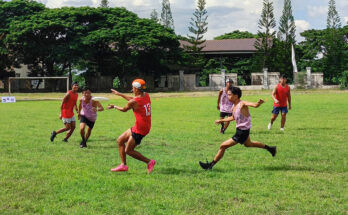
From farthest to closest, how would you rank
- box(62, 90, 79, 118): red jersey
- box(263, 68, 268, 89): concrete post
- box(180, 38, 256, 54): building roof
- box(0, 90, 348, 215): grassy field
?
box(180, 38, 256, 54): building roof, box(263, 68, 268, 89): concrete post, box(62, 90, 79, 118): red jersey, box(0, 90, 348, 215): grassy field

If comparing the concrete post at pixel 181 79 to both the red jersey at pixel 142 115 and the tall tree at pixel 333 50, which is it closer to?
the tall tree at pixel 333 50

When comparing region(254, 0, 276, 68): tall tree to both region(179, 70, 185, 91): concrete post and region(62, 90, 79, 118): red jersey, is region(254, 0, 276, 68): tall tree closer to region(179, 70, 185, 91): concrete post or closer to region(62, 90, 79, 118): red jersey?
region(179, 70, 185, 91): concrete post

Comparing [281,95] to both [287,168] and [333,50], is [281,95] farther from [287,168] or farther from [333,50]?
[333,50]

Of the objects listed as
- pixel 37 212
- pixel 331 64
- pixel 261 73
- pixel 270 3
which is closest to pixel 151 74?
pixel 261 73

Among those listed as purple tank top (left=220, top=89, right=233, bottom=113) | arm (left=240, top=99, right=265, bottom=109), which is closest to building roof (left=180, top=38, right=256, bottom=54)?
purple tank top (left=220, top=89, right=233, bottom=113)

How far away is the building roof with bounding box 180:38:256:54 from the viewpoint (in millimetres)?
57906

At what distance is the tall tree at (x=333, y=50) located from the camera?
57.4 metres

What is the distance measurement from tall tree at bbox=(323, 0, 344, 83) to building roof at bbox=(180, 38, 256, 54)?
35.6ft

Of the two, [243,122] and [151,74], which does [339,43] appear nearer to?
[151,74]

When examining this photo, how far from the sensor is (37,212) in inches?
205

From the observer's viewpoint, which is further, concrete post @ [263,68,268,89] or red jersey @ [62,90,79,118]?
concrete post @ [263,68,268,89]

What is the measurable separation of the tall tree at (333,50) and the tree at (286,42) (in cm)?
529

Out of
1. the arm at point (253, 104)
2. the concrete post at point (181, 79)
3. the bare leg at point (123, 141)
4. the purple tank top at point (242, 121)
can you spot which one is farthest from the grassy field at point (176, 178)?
the concrete post at point (181, 79)

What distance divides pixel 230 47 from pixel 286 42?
8.79m
